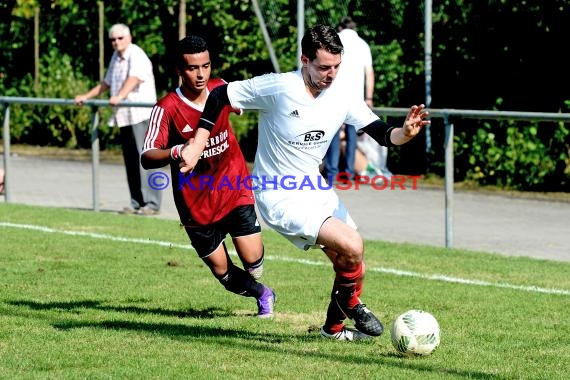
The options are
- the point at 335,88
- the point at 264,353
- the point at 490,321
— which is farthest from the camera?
the point at 490,321

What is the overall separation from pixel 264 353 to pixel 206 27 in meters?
15.7

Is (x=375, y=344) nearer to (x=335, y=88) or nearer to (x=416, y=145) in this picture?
(x=335, y=88)

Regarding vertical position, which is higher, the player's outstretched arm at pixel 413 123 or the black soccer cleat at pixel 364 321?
the player's outstretched arm at pixel 413 123

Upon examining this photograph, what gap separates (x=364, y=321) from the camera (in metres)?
7.37

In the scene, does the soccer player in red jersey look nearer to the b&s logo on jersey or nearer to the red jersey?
the red jersey

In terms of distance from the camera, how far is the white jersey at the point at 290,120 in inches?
290

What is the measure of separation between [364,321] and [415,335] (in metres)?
0.49

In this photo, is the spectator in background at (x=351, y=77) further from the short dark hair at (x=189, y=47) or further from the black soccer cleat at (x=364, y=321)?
the black soccer cleat at (x=364, y=321)

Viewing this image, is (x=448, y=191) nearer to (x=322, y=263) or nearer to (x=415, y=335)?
(x=322, y=263)

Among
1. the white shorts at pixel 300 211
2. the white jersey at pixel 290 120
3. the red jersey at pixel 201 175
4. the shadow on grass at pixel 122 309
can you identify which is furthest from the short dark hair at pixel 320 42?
the shadow on grass at pixel 122 309

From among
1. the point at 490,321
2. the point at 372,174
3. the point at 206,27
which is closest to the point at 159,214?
the point at 372,174

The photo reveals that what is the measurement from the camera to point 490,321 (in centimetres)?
821

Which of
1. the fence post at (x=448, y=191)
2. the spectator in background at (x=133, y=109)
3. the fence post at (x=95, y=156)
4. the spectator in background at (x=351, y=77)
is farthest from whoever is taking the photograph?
the spectator in background at (x=351, y=77)

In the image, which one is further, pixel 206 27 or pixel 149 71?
pixel 206 27
